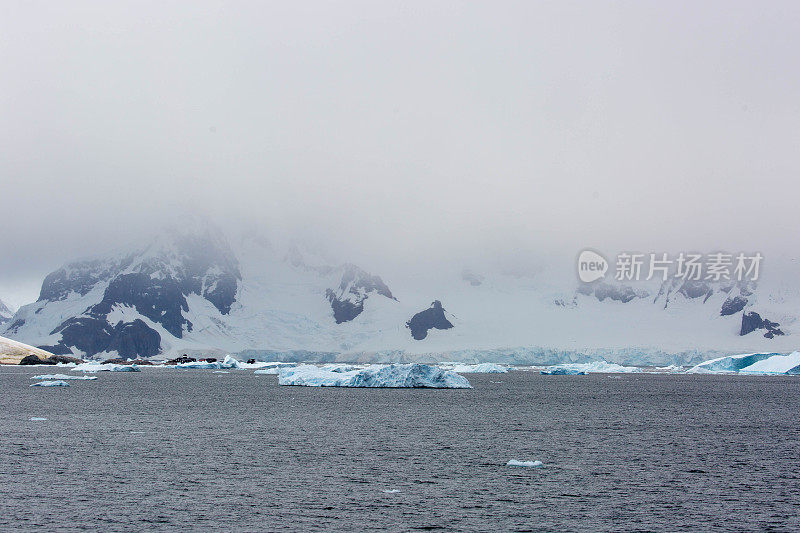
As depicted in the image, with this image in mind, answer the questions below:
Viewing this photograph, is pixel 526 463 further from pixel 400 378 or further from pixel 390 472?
pixel 400 378

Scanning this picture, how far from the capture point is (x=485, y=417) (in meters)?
68.1

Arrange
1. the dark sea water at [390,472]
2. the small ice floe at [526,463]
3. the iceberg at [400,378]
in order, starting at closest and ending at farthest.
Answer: the dark sea water at [390,472] → the small ice floe at [526,463] → the iceberg at [400,378]

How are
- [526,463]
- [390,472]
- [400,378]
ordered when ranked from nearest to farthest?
[390,472], [526,463], [400,378]

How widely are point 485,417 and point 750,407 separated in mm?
36781

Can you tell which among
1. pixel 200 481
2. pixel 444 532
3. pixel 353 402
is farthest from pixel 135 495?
pixel 353 402

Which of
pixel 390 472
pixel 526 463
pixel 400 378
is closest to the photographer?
pixel 390 472

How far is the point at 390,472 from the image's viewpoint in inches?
1441

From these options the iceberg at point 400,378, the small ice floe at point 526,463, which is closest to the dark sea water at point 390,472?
the small ice floe at point 526,463

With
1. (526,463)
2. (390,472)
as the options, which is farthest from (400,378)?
(390,472)

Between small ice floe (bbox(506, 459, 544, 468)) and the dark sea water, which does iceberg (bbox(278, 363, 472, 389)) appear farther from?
small ice floe (bbox(506, 459, 544, 468))

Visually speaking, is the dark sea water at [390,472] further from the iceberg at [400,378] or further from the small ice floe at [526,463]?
the iceberg at [400,378]

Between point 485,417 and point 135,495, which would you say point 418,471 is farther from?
point 485,417

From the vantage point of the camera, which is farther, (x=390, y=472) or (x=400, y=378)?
(x=400, y=378)

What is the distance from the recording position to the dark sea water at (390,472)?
27000 millimetres
